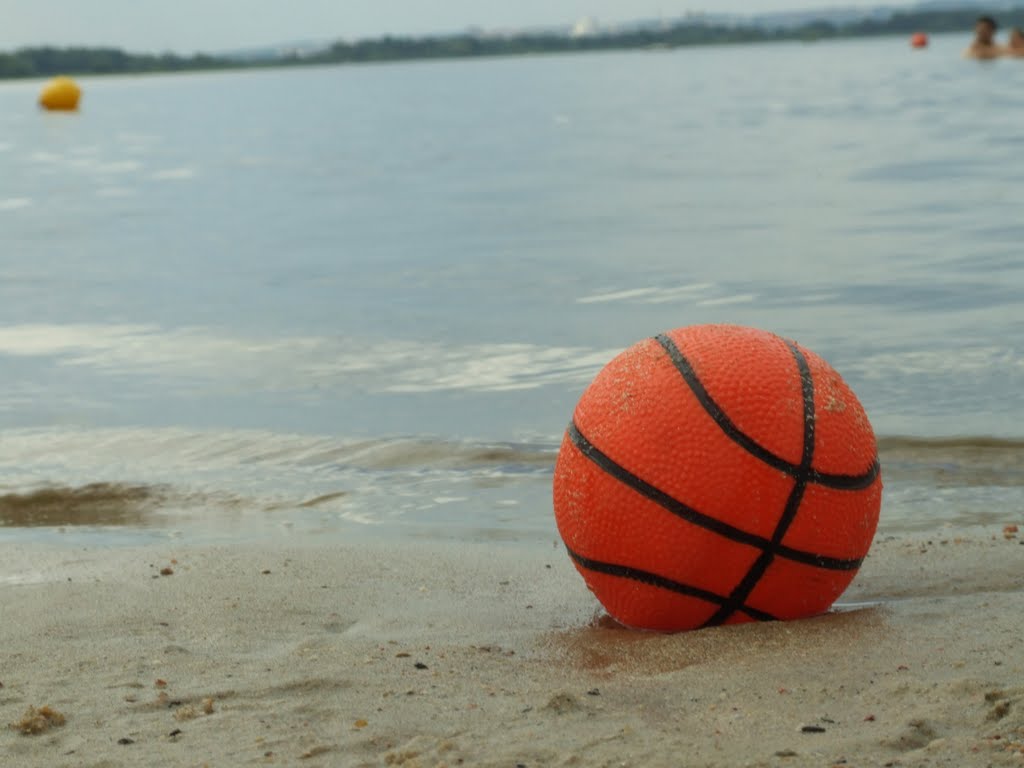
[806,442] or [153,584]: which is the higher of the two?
[806,442]

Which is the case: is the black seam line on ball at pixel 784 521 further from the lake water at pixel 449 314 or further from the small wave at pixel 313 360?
the small wave at pixel 313 360

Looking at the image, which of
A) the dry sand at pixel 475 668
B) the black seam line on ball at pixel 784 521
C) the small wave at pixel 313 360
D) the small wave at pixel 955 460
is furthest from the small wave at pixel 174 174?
the black seam line on ball at pixel 784 521

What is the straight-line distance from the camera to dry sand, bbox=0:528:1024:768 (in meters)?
3.39

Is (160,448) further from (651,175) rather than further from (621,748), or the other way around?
(651,175)

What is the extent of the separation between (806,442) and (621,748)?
1.37 meters

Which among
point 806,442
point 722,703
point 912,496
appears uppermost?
point 806,442

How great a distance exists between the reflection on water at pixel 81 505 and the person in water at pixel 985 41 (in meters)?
54.7

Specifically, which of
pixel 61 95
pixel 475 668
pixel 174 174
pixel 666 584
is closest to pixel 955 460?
pixel 666 584

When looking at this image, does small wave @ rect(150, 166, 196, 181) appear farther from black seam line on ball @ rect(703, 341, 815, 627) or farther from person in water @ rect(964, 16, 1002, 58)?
person in water @ rect(964, 16, 1002, 58)

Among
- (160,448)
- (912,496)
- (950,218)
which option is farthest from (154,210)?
(912,496)

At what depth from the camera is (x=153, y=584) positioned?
16.8ft

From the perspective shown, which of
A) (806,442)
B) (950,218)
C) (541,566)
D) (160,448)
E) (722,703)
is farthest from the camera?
(950,218)

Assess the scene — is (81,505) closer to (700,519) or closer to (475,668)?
(475,668)

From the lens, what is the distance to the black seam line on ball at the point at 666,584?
14.3 ft
